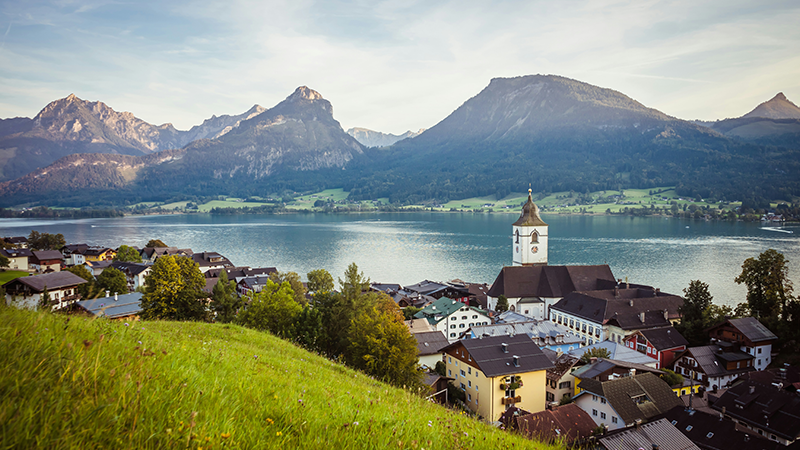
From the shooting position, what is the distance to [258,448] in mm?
2688

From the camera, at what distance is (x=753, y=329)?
3319cm

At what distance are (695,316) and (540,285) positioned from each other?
592 inches

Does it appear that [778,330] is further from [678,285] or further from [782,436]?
[678,285]

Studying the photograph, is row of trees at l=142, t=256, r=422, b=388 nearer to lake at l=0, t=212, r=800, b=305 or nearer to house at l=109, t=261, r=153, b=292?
house at l=109, t=261, r=153, b=292

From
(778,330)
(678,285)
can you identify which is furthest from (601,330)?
(678,285)

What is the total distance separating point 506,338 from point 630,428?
10.0m

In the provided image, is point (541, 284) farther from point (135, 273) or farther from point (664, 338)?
point (135, 273)

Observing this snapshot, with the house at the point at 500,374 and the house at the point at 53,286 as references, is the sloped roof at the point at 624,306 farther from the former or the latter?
the house at the point at 53,286

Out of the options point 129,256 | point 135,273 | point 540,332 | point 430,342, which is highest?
point 129,256

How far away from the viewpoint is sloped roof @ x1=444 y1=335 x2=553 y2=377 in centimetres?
2472

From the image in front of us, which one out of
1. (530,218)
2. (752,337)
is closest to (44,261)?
(530,218)

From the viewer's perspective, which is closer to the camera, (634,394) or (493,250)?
(634,394)

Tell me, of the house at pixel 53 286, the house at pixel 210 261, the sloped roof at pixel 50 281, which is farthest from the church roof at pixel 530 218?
the house at pixel 210 261

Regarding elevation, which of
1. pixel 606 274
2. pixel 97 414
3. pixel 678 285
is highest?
pixel 97 414
